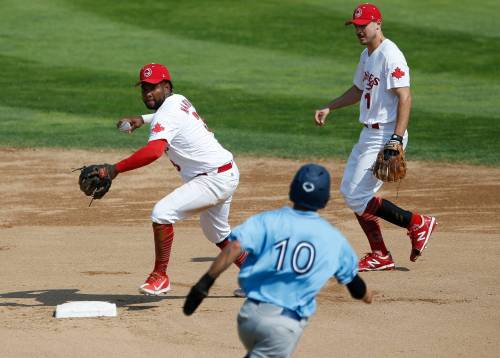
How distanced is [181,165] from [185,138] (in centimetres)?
31

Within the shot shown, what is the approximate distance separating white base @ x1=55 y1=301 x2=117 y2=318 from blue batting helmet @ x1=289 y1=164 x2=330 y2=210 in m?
2.92

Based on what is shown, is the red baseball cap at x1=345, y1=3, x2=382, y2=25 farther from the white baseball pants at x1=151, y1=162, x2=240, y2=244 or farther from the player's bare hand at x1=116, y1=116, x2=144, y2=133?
the player's bare hand at x1=116, y1=116, x2=144, y2=133

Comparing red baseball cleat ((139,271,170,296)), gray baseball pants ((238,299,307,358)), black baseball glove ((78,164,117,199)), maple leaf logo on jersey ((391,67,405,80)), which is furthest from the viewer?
maple leaf logo on jersey ((391,67,405,80))

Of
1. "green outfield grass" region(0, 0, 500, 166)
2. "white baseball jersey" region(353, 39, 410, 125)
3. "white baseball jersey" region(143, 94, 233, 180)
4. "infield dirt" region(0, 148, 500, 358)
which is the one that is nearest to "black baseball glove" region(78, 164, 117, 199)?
"white baseball jersey" region(143, 94, 233, 180)

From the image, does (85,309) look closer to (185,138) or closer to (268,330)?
(185,138)

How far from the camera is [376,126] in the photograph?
920 centimetres

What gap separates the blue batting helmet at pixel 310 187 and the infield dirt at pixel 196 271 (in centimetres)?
193

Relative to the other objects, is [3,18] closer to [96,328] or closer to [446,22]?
[446,22]

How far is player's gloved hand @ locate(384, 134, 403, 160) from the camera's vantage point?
29.1ft

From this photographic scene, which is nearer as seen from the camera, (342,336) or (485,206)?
(342,336)

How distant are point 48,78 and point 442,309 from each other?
1464cm

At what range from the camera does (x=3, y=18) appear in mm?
26609

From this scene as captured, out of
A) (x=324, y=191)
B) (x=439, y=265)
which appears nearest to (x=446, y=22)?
(x=439, y=265)

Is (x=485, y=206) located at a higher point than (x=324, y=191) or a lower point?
lower
